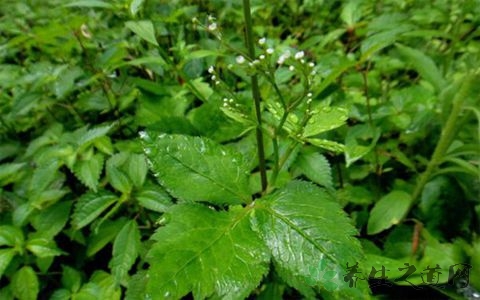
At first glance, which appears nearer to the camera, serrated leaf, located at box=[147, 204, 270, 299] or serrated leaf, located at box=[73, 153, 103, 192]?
serrated leaf, located at box=[147, 204, 270, 299]

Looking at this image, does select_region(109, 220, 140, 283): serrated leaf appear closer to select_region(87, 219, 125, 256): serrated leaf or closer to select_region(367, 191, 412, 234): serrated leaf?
select_region(87, 219, 125, 256): serrated leaf

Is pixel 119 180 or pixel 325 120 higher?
pixel 325 120

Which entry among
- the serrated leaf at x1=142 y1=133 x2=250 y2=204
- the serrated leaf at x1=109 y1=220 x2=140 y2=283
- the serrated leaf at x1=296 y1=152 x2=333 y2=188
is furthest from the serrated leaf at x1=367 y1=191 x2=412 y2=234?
the serrated leaf at x1=109 y1=220 x2=140 y2=283

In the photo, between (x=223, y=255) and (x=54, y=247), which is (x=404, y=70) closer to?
(x=223, y=255)

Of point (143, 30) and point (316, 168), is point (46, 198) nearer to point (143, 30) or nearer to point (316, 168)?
point (143, 30)

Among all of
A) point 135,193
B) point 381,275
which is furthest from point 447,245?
point 135,193

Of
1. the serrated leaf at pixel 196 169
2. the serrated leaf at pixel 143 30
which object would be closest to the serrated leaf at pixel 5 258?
the serrated leaf at pixel 196 169

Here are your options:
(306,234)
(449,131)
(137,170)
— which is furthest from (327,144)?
(137,170)
